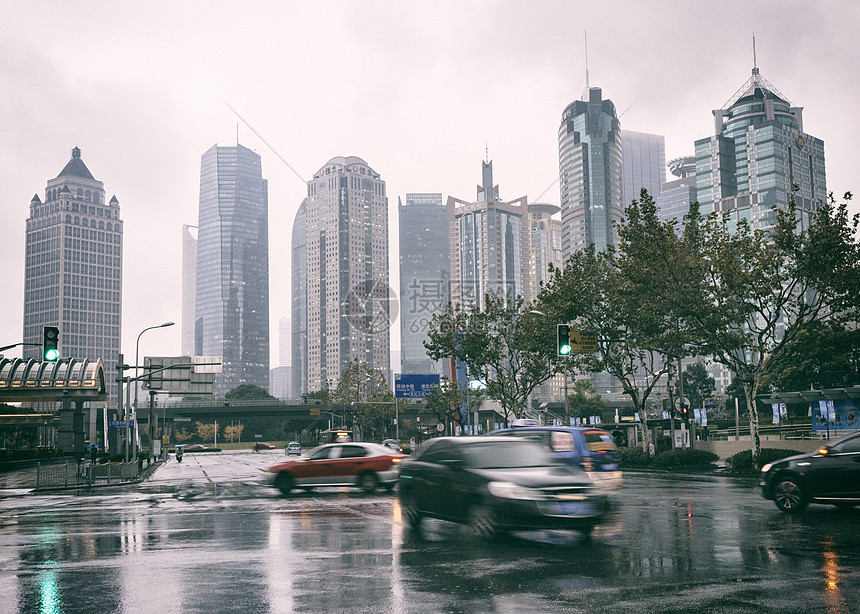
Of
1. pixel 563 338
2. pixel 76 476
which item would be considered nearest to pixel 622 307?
pixel 563 338

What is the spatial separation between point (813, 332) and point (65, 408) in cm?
6410

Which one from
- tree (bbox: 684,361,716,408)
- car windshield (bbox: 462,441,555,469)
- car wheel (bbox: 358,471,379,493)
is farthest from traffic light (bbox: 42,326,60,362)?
tree (bbox: 684,361,716,408)

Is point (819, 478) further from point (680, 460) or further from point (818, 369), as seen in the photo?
point (818, 369)

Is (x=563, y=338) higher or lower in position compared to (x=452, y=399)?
higher

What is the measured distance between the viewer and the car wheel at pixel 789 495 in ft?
50.1

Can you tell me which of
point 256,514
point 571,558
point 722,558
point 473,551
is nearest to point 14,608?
point 473,551

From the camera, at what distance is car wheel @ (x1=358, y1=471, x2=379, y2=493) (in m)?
24.3

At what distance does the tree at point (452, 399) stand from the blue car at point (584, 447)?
44.9m

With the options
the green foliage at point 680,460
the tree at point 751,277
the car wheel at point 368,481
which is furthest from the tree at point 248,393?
the car wheel at point 368,481

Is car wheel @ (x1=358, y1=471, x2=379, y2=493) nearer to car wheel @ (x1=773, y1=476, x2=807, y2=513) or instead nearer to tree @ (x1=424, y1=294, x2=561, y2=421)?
car wheel @ (x1=773, y1=476, x2=807, y2=513)

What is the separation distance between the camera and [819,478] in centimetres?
1495

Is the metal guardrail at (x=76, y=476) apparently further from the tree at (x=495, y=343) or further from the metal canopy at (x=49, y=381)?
the metal canopy at (x=49, y=381)

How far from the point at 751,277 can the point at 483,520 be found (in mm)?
22489

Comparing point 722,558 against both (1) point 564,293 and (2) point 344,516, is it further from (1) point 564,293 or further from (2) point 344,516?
(1) point 564,293
